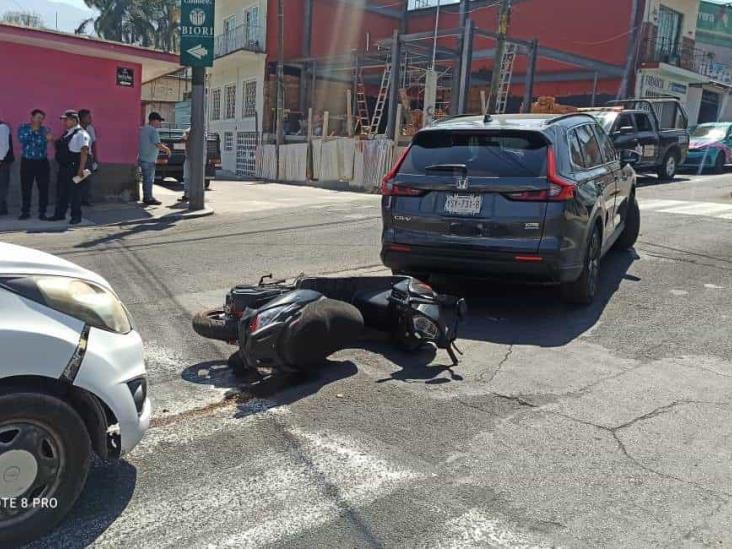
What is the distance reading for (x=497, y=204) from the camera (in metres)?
5.92

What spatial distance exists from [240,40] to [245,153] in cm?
541

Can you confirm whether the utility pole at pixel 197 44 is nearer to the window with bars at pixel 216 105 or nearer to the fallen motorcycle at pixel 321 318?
the fallen motorcycle at pixel 321 318

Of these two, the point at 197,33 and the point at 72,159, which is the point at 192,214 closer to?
the point at 72,159

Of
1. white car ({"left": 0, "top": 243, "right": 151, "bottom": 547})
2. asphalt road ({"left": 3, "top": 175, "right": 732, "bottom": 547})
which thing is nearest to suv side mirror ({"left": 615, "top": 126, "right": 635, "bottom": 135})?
asphalt road ({"left": 3, "top": 175, "right": 732, "bottom": 547})

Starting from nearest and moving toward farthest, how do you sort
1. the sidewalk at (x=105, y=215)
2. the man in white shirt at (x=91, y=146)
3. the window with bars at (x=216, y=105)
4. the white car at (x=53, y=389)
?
the white car at (x=53, y=389), the sidewalk at (x=105, y=215), the man in white shirt at (x=91, y=146), the window with bars at (x=216, y=105)

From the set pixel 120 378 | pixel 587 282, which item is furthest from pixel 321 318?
pixel 587 282

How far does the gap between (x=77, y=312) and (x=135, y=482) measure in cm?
95

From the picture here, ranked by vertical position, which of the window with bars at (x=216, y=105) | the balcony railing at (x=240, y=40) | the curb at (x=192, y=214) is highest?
the balcony railing at (x=240, y=40)

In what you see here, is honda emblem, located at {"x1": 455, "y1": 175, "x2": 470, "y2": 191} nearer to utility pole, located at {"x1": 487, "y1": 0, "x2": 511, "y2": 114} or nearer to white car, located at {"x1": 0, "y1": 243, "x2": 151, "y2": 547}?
white car, located at {"x1": 0, "y1": 243, "x2": 151, "y2": 547}

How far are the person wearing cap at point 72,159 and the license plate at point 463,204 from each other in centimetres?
788

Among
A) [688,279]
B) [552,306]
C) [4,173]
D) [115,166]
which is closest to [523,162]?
[552,306]

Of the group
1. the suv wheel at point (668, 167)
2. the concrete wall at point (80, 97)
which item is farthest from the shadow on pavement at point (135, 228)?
the suv wheel at point (668, 167)

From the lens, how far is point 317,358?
473cm

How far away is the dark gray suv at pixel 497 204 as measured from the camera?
5852 millimetres
